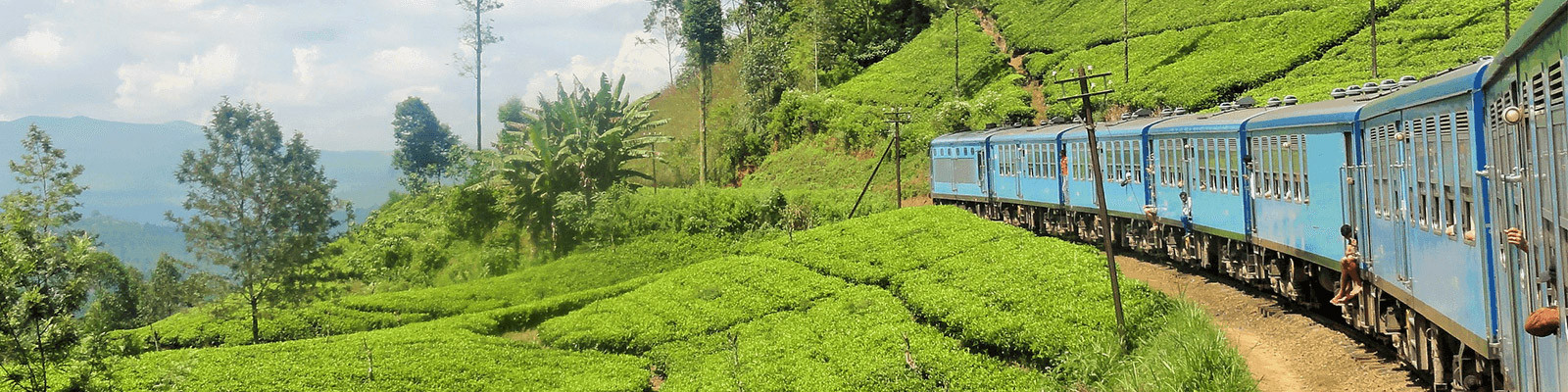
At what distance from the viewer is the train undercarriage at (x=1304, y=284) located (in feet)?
29.2

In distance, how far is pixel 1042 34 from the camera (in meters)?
57.4

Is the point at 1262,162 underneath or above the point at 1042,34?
underneath

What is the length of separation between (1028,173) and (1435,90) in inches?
727

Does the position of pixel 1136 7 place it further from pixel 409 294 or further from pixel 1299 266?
pixel 1299 266

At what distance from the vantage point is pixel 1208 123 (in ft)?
53.8

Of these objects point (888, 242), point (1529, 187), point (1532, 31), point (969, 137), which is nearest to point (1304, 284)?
point (1529, 187)

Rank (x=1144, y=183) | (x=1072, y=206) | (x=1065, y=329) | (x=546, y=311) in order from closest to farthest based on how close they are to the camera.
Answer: (x=1065, y=329), (x=1144, y=183), (x=1072, y=206), (x=546, y=311)

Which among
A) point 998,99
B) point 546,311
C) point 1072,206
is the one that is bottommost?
point 546,311

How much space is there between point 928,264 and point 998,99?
20807 millimetres

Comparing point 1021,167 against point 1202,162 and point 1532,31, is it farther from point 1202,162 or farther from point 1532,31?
point 1532,31

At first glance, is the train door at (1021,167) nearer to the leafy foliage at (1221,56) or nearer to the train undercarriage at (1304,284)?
the train undercarriage at (1304,284)

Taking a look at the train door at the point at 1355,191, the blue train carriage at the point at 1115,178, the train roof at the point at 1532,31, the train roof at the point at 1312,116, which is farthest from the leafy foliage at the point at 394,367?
the train roof at the point at 1532,31

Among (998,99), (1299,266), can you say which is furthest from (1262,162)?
(998,99)

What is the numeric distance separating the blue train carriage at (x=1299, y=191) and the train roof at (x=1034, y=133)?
26.5 feet
